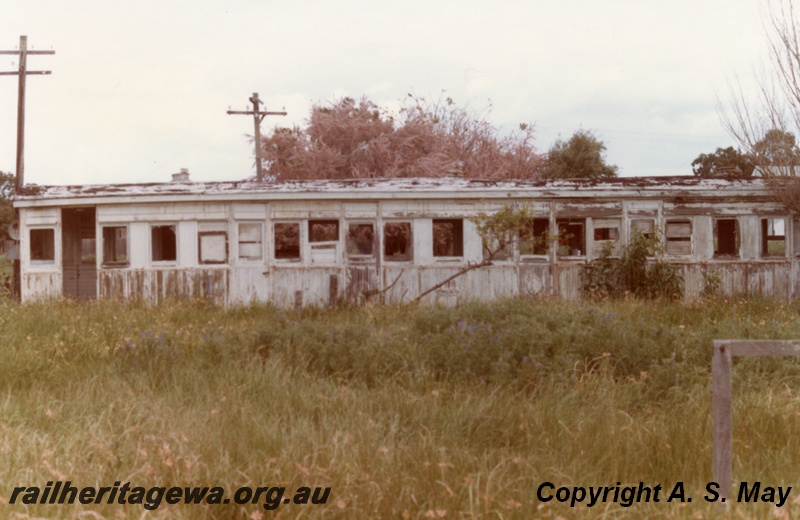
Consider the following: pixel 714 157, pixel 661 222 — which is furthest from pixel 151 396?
pixel 714 157

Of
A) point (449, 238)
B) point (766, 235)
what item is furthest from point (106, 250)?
point (766, 235)

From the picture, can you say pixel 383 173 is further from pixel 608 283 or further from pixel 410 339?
pixel 410 339

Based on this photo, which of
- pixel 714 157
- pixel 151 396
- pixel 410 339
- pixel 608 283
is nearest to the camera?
pixel 151 396

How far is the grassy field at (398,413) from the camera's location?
167 inches

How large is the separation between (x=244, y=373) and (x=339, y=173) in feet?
94.4

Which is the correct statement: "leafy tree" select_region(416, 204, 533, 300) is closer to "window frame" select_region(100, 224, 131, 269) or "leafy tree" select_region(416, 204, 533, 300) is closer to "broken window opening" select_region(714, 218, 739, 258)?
"broken window opening" select_region(714, 218, 739, 258)

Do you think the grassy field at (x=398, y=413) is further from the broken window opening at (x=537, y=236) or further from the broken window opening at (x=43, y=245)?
the broken window opening at (x=43, y=245)

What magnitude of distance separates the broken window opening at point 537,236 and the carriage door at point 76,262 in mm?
10581

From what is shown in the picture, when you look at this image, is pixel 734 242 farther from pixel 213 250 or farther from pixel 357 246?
pixel 213 250

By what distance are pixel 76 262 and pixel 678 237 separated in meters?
14.5

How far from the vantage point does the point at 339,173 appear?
35219 mm

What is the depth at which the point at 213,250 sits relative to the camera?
633 inches

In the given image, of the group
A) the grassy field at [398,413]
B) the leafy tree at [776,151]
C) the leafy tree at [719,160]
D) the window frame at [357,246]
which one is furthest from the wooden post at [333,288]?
the leafy tree at [719,160]

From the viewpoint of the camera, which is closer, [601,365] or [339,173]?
[601,365]
